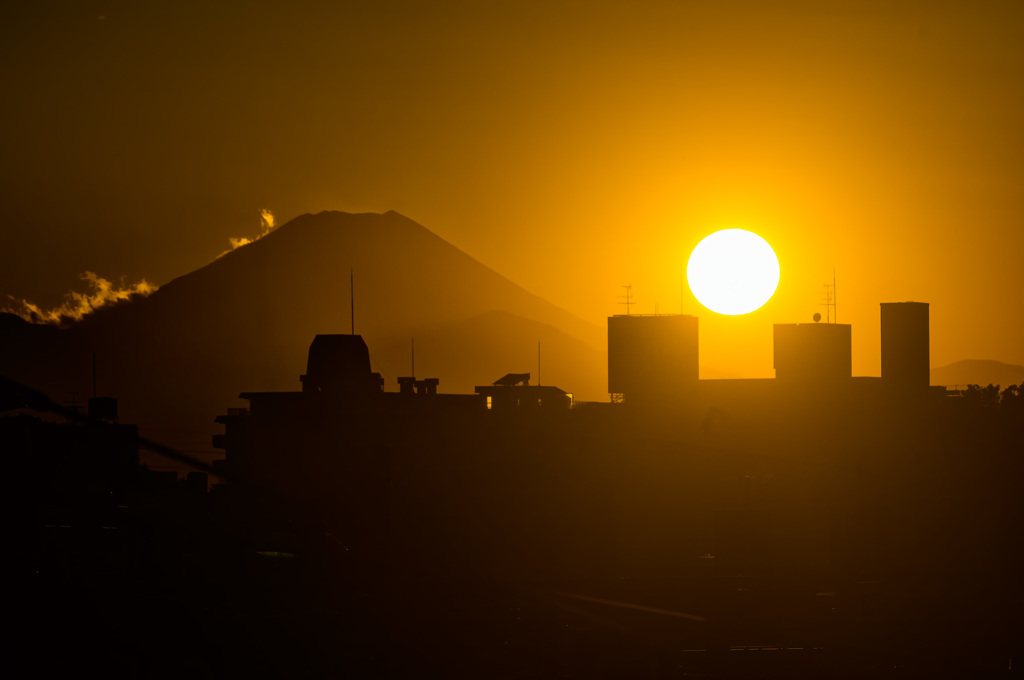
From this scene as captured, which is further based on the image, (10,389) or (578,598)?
(578,598)

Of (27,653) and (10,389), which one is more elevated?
(10,389)

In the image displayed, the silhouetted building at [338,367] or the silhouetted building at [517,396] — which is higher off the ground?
the silhouetted building at [338,367]

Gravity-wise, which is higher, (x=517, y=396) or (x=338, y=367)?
(x=338, y=367)

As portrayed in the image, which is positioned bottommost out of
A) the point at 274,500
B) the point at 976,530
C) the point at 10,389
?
the point at 976,530

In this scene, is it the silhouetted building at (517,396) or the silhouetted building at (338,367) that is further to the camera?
the silhouetted building at (517,396)

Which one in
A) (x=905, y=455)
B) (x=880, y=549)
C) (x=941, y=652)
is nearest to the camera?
(x=941, y=652)

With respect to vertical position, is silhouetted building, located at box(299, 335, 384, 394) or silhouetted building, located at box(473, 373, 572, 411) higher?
silhouetted building, located at box(299, 335, 384, 394)

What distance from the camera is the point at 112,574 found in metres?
51.1

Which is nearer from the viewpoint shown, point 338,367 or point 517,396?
point 338,367

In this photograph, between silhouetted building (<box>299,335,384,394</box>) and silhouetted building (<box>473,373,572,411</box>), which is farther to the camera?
silhouetted building (<box>473,373,572,411</box>)

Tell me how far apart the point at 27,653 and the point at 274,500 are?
45174 mm

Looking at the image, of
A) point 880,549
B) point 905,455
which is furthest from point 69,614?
point 905,455

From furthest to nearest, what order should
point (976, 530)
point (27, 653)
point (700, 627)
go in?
point (976, 530) → point (700, 627) → point (27, 653)

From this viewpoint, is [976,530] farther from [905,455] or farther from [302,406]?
[302,406]
